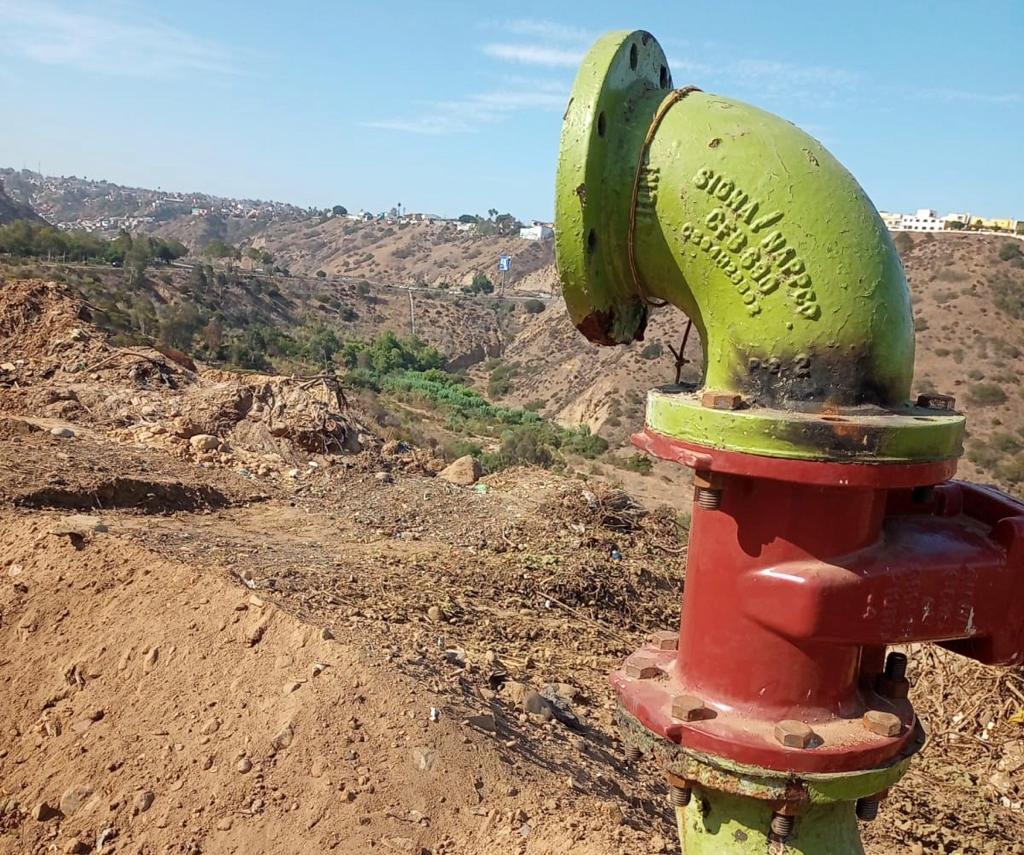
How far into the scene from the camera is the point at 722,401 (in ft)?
4.62

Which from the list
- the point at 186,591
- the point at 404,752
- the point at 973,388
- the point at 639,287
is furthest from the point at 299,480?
the point at 973,388

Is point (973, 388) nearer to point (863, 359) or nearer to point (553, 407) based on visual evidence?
point (553, 407)

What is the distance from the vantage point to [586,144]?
57.4 inches

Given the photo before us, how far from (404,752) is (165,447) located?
711 centimetres

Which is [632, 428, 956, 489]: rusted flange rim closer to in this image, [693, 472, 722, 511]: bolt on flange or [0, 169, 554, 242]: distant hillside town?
[693, 472, 722, 511]: bolt on flange

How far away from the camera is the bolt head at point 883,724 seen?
1455 millimetres

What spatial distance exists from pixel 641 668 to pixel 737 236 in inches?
32.2

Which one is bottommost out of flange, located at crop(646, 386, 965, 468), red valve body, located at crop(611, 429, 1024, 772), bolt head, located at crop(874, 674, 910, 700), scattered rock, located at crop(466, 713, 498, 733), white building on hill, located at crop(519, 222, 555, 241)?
scattered rock, located at crop(466, 713, 498, 733)

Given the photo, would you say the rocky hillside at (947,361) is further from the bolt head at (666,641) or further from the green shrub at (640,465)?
the bolt head at (666,641)

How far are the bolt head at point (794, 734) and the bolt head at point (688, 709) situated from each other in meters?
0.12

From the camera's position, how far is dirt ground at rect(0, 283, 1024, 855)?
3238 mm

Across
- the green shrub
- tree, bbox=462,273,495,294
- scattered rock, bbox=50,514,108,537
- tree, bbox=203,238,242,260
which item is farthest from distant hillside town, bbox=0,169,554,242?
scattered rock, bbox=50,514,108,537

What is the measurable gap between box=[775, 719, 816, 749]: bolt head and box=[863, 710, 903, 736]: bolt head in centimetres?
13

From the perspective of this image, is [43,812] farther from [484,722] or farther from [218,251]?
[218,251]
